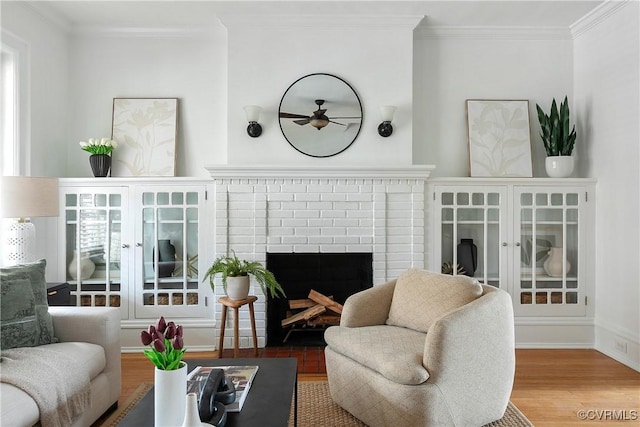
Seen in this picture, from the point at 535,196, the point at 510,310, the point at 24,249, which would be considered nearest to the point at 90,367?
the point at 24,249

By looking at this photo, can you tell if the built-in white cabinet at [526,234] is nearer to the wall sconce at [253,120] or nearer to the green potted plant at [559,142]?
the green potted plant at [559,142]

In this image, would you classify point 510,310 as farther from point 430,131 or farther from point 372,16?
point 372,16

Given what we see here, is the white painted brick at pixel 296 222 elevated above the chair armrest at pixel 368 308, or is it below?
above

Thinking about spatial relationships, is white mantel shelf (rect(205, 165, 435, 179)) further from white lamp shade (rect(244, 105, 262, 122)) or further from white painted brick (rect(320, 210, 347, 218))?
white lamp shade (rect(244, 105, 262, 122))

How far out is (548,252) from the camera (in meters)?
3.87

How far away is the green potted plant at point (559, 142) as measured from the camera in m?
3.80

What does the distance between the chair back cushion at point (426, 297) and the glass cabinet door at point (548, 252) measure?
4.99 ft

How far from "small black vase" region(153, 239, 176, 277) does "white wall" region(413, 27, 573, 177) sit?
2.25 metres

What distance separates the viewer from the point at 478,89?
411 cm

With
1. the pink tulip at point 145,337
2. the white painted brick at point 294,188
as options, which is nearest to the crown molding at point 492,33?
the white painted brick at point 294,188

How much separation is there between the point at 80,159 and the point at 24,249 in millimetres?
1262

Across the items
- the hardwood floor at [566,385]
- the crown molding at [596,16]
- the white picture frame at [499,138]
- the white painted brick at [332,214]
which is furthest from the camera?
the white picture frame at [499,138]

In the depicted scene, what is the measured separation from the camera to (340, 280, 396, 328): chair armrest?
2.73 m

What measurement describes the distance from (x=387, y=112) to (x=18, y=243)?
280 centimetres
